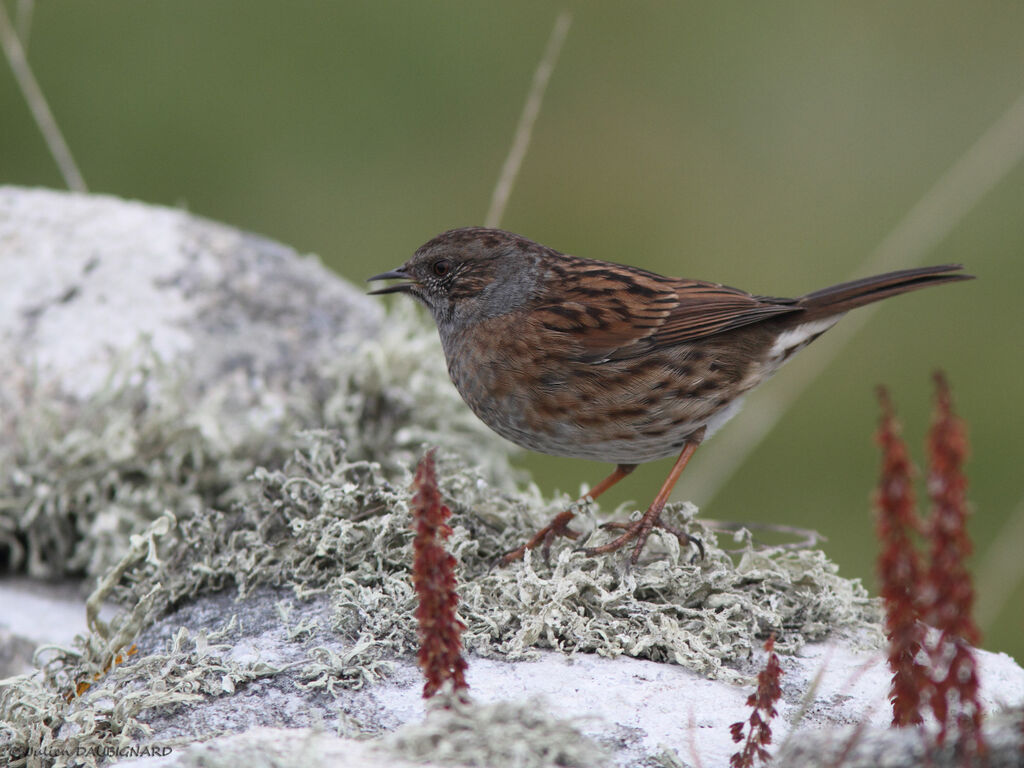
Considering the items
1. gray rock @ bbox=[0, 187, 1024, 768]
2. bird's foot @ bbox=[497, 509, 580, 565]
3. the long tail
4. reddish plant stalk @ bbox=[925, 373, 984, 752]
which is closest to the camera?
reddish plant stalk @ bbox=[925, 373, 984, 752]

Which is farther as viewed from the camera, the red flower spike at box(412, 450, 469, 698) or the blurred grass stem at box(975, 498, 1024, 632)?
the blurred grass stem at box(975, 498, 1024, 632)

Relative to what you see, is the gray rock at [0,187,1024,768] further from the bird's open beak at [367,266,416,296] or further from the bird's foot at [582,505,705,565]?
the bird's open beak at [367,266,416,296]

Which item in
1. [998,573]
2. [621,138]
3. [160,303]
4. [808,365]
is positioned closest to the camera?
[998,573]

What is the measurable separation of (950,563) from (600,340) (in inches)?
89.7

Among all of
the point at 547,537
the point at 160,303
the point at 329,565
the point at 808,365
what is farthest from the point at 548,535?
the point at 160,303

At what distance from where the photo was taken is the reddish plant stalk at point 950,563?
1818 millimetres

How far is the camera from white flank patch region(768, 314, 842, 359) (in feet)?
13.8

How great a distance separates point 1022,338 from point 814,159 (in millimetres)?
2417

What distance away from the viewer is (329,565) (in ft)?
11.6

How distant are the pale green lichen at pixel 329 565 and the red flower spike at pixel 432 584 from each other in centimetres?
15

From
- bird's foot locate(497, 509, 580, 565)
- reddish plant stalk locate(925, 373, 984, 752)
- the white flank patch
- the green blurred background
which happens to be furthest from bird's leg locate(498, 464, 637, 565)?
the green blurred background

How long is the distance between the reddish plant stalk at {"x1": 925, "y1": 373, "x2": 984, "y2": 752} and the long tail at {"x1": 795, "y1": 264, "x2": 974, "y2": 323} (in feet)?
6.99

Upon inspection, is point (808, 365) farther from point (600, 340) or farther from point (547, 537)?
point (547, 537)

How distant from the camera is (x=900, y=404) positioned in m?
7.06
